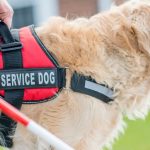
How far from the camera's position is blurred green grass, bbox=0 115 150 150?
7.03 meters

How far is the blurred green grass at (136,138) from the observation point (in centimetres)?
703

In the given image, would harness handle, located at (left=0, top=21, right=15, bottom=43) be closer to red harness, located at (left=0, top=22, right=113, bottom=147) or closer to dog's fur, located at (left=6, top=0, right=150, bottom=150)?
red harness, located at (left=0, top=22, right=113, bottom=147)

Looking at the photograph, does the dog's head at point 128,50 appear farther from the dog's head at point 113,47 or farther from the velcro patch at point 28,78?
the velcro patch at point 28,78

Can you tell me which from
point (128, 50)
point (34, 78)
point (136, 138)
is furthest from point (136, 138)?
point (34, 78)

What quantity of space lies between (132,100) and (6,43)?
1.02 metres

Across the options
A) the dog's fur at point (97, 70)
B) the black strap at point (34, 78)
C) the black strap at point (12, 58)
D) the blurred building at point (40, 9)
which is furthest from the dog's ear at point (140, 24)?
the blurred building at point (40, 9)

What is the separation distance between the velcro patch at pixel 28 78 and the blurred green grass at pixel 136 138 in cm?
314

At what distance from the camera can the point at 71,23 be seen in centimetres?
422

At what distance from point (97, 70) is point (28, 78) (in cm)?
49

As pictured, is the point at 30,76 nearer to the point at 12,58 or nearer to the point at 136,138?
the point at 12,58

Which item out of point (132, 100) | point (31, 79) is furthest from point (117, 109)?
point (31, 79)

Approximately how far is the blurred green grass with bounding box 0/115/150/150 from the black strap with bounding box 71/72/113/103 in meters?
2.49

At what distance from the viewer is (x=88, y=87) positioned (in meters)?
4.03

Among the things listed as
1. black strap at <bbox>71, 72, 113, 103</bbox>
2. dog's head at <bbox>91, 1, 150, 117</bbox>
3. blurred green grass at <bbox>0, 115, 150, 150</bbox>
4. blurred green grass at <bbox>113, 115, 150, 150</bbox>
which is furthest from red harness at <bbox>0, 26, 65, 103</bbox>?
blurred green grass at <bbox>113, 115, 150, 150</bbox>
